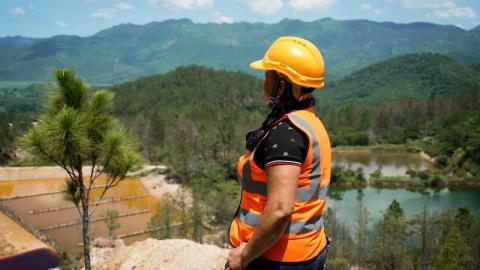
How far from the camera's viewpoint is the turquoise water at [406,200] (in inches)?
1074

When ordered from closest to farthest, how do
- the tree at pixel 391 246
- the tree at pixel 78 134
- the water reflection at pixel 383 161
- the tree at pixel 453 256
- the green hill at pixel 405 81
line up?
the tree at pixel 78 134, the tree at pixel 453 256, the tree at pixel 391 246, the water reflection at pixel 383 161, the green hill at pixel 405 81

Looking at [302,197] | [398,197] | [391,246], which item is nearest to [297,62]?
[302,197]

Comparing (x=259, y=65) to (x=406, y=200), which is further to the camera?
(x=406, y=200)

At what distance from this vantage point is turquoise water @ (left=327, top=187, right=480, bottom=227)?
27284 mm

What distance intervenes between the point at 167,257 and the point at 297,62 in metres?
4.88

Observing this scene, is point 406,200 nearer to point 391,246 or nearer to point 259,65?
point 391,246

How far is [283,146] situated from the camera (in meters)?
1.53

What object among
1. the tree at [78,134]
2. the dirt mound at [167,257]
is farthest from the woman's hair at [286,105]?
the dirt mound at [167,257]

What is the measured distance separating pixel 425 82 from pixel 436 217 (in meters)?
89.7

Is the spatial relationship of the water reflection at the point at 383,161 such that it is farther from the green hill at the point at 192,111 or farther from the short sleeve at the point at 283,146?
the short sleeve at the point at 283,146

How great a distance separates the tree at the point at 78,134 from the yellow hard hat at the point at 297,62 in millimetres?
3512

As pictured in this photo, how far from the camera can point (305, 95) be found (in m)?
1.75

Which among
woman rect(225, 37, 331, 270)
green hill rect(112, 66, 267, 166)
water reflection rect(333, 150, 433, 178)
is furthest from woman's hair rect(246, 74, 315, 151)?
water reflection rect(333, 150, 433, 178)

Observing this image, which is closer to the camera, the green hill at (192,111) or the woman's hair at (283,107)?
the woman's hair at (283,107)
